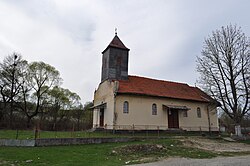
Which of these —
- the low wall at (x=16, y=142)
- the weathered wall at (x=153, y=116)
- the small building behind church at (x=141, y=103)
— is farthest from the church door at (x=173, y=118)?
the low wall at (x=16, y=142)

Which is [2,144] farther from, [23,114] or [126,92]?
[23,114]

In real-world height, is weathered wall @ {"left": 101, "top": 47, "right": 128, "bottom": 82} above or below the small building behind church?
above

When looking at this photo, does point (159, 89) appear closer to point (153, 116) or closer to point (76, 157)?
point (153, 116)

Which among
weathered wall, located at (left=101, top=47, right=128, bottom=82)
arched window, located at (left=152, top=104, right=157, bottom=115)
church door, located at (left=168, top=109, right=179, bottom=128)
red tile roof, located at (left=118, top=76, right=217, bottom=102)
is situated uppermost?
weathered wall, located at (left=101, top=47, right=128, bottom=82)

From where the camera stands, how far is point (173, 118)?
1115 inches

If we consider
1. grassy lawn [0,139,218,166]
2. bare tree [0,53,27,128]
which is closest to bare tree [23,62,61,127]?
bare tree [0,53,27,128]

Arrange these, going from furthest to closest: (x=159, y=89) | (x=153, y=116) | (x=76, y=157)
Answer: (x=159, y=89) < (x=153, y=116) < (x=76, y=157)

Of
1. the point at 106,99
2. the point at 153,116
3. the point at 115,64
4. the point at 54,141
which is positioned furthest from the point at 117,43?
the point at 54,141

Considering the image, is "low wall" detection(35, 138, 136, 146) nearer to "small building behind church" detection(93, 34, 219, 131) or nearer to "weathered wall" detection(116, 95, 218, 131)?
"small building behind church" detection(93, 34, 219, 131)

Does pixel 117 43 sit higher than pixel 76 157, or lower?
higher

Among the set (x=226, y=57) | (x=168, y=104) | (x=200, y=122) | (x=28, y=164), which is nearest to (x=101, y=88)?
(x=168, y=104)

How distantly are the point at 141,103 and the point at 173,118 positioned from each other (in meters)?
5.27

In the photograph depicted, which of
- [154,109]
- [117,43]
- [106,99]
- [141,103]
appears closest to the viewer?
[141,103]

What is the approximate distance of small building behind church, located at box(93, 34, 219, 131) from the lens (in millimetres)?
25359
